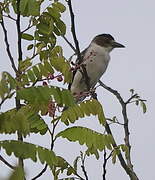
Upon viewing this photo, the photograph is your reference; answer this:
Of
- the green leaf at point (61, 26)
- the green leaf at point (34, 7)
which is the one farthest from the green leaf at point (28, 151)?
the green leaf at point (61, 26)

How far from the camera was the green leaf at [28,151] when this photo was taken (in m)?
2.39

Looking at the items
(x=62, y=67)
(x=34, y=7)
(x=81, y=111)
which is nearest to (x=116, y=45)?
(x=34, y=7)

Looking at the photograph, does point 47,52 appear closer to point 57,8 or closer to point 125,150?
point 57,8

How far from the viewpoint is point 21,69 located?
297cm

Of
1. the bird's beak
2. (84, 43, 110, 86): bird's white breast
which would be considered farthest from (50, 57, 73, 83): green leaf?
the bird's beak

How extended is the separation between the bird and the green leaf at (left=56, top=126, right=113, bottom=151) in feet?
14.9

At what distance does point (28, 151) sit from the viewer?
2490 millimetres

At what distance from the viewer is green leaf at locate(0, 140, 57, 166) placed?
2.39 m

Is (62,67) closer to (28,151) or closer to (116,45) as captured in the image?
(28,151)

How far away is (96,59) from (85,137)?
569 cm

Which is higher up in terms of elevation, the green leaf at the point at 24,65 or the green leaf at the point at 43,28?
the green leaf at the point at 43,28

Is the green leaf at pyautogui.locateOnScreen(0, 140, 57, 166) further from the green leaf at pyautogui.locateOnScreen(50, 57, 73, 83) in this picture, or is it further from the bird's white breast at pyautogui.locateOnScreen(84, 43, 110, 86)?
the bird's white breast at pyautogui.locateOnScreen(84, 43, 110, 86)

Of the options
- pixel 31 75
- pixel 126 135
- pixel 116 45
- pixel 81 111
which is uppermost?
pixel 116 45

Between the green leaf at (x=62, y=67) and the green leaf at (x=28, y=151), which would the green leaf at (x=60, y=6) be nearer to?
the green leaf at (x=62, y=67)
